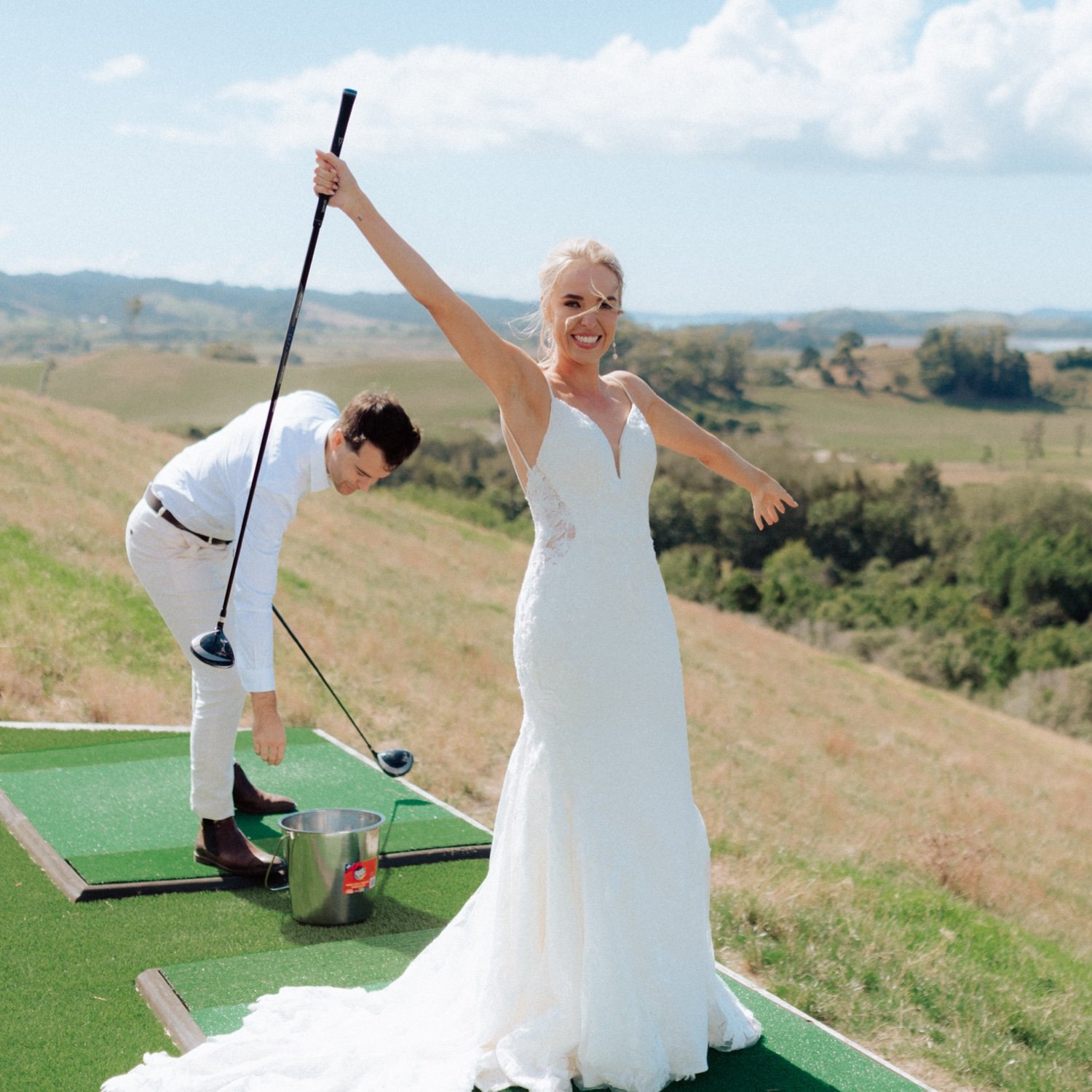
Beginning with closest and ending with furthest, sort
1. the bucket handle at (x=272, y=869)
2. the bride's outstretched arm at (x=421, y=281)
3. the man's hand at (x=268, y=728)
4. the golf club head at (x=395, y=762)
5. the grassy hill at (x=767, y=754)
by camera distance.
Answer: the bride's outstretched arm at (x=421, y=281)
the man's hand at (x=268, y=728)
the grassy hill at (x=767, y=754)
the bucket handle at (x=272, y=869)
the golf club head at (x=395, y=762)

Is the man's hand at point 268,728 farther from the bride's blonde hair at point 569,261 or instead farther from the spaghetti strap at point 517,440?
the bride's blonde hair at point 569,261

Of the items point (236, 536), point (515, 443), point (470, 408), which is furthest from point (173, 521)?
point (470, 408)

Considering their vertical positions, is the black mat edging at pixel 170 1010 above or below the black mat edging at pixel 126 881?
above

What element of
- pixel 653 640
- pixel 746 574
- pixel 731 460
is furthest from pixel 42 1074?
pixel 746 574

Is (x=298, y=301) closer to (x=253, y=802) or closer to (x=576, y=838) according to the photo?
(x=576, y=838)

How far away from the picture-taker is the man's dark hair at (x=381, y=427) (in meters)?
4.73

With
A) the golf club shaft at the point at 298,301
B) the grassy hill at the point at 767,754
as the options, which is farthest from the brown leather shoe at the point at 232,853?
the golf club shaft at the point at 298,301

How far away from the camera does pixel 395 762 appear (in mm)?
5527

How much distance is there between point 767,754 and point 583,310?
36.4ft

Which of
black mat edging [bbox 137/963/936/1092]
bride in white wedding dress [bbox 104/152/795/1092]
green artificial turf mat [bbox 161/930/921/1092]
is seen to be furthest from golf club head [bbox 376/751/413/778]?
bride in white wedding dress [bbox 104/152/795/1092]

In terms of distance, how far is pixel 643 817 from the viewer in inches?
147

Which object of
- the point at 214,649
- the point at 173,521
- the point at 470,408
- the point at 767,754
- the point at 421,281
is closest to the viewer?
the point at 421,281

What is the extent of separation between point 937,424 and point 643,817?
112002 mm

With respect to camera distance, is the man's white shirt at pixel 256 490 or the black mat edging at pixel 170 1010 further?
the man's white shirt at pixel 256 490
